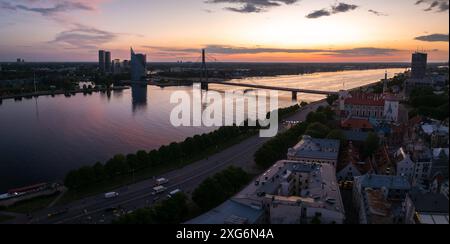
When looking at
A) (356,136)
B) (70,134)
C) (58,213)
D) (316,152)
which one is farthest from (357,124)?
(70,134)

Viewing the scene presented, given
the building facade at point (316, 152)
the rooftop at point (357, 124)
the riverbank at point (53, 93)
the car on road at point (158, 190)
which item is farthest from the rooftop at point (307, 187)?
the riverbank at point (53, 93)

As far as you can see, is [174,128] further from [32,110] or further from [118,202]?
[32,110]

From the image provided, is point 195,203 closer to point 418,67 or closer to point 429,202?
point 429,202

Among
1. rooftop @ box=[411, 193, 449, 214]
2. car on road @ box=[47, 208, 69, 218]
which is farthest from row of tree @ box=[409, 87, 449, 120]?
car on road @ box=[47, 208, 69, 218]

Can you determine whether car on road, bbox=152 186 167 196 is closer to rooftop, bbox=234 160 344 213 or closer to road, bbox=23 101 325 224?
road, bbox=23 101 325 224

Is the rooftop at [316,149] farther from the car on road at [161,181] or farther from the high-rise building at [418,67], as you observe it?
the high-rise building at [418,67]

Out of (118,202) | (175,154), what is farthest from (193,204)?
(175,154)
